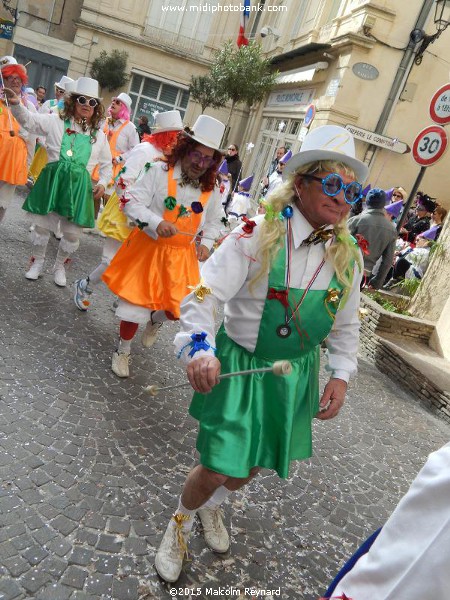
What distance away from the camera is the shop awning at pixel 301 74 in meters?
15.3

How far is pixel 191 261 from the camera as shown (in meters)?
4.14

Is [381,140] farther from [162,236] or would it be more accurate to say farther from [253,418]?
[253,418]

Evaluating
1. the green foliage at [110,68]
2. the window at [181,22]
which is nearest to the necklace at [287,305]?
the green foliage at [110,68]

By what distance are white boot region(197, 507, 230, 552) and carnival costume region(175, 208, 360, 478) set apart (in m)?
0.62

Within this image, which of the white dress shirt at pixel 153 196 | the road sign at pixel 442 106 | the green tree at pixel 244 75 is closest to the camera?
the white dress shirt at pixel 153 196

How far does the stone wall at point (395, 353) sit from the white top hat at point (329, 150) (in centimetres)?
348

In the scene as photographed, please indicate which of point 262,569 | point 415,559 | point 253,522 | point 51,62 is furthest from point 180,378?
point 51,62

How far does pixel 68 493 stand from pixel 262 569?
1.06 m

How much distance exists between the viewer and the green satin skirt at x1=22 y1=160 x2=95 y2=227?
5227 mm

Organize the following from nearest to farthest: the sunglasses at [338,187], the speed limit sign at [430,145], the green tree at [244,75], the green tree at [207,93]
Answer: the sunglasses at [338,187] → the speed limit sign at [430,145] → the green tree at [244,75] → the green tree at [207,93]

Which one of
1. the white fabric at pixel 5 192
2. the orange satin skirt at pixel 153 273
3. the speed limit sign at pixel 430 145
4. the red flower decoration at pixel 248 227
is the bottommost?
the white fabric at pixel 5 192

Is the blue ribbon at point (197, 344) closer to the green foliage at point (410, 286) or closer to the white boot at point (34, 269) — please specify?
the white boot at point (34, 269)

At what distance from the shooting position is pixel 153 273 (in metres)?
3.98

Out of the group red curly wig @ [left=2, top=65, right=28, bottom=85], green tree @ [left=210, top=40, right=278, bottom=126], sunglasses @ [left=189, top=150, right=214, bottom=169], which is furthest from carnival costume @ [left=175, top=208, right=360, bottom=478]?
green tree @ [left=210, top=40, right=278, bottom=126]
